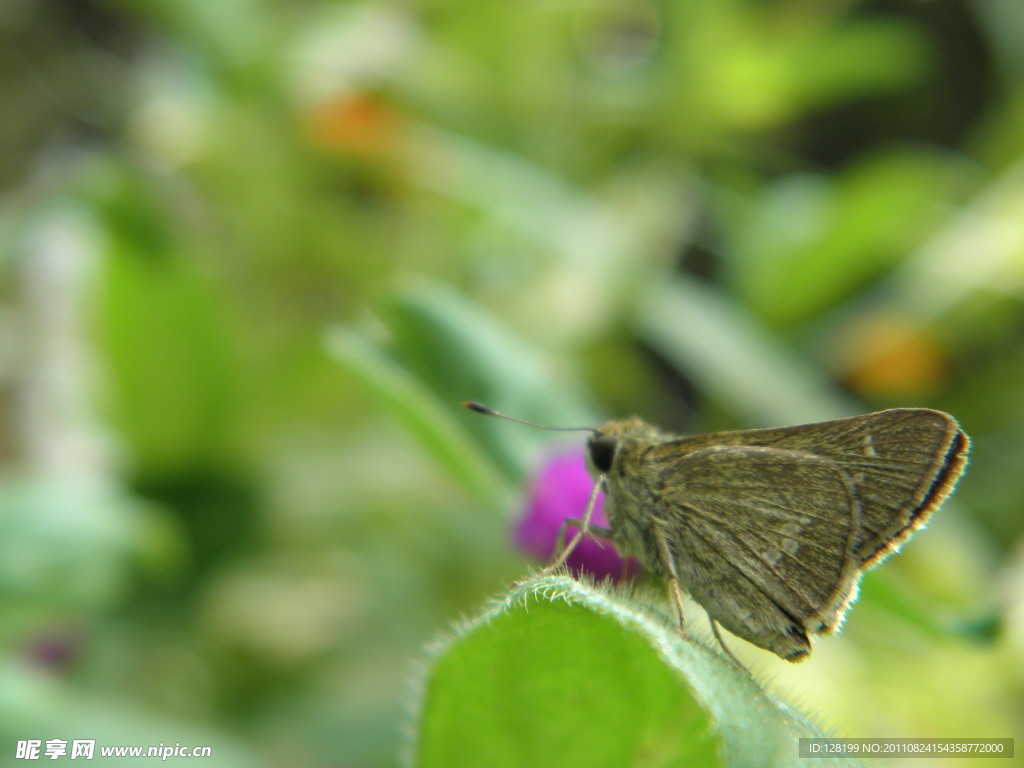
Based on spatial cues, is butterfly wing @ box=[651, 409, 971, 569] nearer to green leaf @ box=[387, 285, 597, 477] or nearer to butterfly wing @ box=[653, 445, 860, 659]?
butterfly wing @ box=[653, 445, 860, 659]

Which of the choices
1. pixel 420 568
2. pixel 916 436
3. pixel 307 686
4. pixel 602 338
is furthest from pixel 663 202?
pixel 916 436

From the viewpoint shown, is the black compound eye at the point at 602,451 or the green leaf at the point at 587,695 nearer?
the green leaf at the point at 587,695

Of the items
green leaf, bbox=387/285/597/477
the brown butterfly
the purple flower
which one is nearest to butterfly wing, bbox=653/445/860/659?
the brown butterfly

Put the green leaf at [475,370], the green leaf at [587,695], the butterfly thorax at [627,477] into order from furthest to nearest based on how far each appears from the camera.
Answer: the green leaf at [475,370]
the butterfly thorax at [627,477]
the green leaf at [587,695]

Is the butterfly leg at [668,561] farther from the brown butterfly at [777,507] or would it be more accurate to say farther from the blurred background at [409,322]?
the blurred background at [409,322]

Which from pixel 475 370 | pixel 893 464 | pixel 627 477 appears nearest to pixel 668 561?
pixel 627 477

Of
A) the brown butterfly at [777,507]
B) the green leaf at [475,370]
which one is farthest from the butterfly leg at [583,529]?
the green leaf at [475,370]
